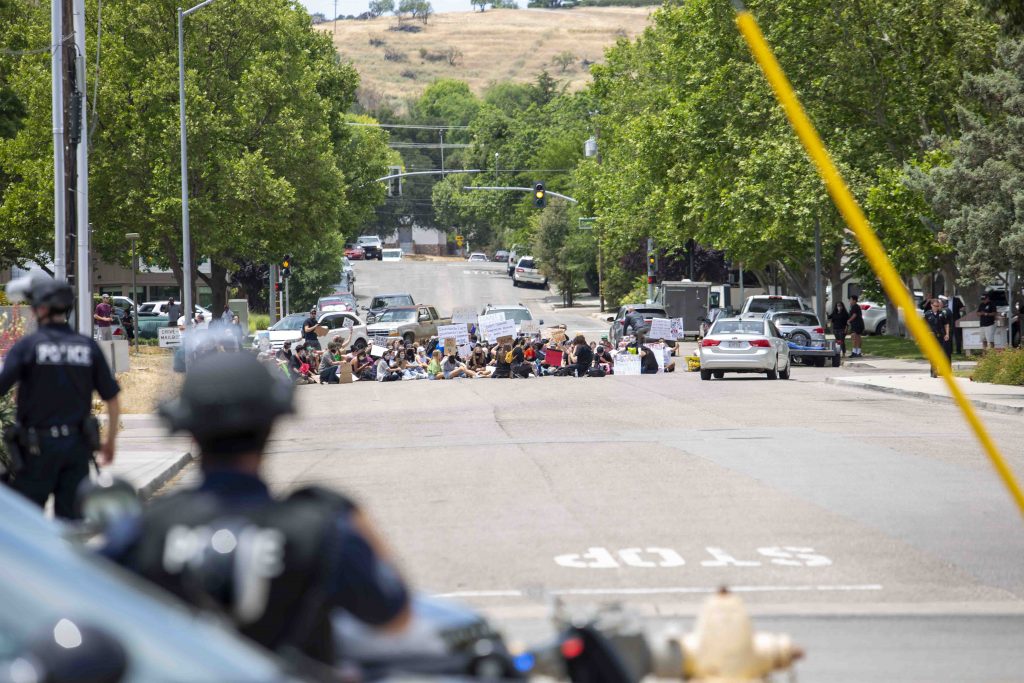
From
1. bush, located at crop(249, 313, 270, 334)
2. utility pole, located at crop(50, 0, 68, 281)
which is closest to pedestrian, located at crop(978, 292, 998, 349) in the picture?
utility pole, located at crop(50, 0, 68, 281)

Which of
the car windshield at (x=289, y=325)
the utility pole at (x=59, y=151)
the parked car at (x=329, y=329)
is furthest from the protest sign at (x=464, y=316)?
the utility pole at (x=59, y=151)

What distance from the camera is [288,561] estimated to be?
332 centimetres

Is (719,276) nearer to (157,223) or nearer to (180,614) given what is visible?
(157,223)

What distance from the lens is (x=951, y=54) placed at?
44344mm

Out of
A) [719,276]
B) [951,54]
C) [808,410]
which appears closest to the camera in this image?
[808,410]

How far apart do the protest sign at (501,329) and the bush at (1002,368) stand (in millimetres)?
11762

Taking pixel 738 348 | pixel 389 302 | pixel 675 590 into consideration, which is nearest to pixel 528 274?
pixel 389 302

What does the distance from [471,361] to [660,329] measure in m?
8.58

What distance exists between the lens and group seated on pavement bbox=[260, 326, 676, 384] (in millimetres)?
37406

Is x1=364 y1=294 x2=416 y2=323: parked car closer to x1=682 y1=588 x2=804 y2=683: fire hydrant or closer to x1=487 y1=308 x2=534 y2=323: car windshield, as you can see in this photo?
x1=487 y1=308 x2=534 y2=323: car windshield

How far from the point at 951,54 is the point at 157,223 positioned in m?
26.9

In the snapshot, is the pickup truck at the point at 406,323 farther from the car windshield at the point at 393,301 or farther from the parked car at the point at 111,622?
the parked car at the point at 111,622

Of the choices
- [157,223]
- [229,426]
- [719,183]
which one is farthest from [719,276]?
[229,426]

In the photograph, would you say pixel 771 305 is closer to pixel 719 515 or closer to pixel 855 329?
pixel 855 329
